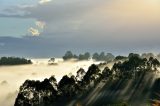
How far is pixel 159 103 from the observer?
27.4 m
